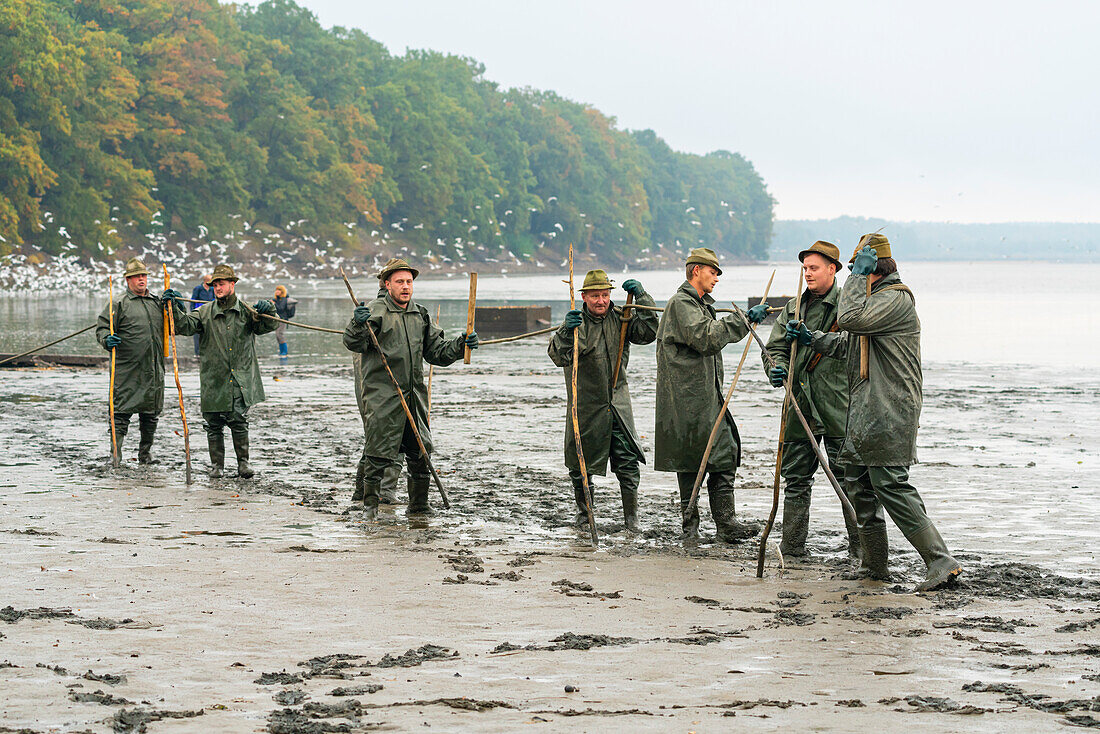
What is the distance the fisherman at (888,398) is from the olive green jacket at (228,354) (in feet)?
A: 18.4

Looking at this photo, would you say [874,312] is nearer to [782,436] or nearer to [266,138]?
[782,436]

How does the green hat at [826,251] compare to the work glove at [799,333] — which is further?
the green hat at [826,251]

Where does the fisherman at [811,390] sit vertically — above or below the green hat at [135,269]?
below

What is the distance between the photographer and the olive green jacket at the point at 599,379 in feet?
28.7

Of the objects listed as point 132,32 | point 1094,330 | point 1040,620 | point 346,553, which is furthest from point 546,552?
point 132,32

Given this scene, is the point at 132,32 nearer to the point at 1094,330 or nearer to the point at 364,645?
the point at 1094,330

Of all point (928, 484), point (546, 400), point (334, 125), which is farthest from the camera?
point (334, 125)

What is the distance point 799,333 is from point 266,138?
78.1 metres

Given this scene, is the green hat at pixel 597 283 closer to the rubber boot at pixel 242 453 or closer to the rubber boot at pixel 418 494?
the rubber boot at pixel 418 494

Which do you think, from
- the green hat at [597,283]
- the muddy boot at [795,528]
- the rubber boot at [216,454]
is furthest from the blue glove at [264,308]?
the muddy boot at [795,528]

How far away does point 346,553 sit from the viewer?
7887mm

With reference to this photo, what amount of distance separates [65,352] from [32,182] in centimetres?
3973

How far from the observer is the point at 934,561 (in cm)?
682

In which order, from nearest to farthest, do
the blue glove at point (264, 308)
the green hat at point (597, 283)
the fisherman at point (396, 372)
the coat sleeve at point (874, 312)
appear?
the coat sleeve at point (874, 312) → the green hat at point (597, 283) → the fisherman at point (396, 372) → the blue glove at point (264, 308)
